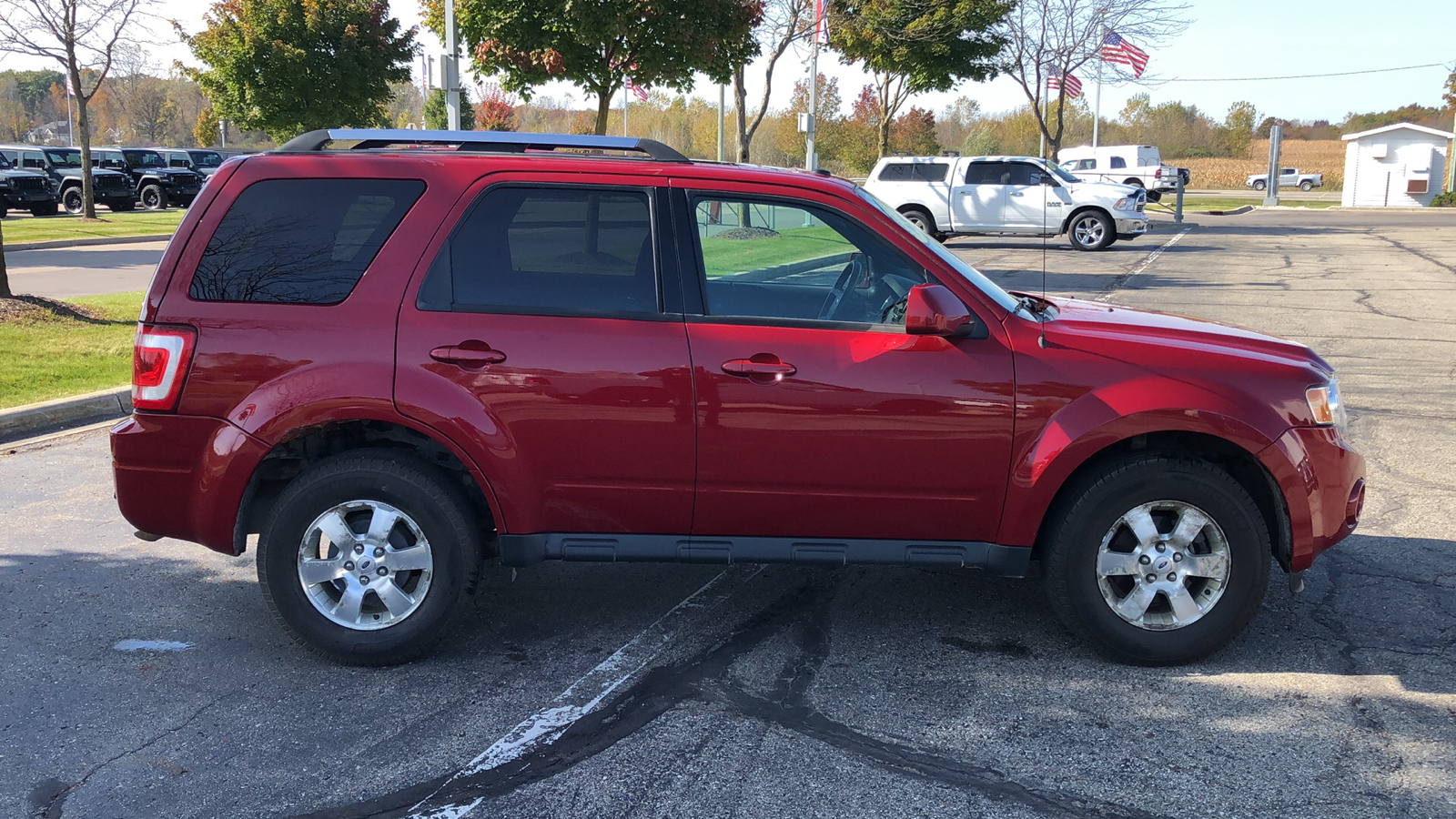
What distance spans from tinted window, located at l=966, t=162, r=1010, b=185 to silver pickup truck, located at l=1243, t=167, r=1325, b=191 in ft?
152

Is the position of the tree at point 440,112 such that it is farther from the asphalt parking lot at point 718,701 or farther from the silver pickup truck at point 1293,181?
the silver pickup truck at point 1293,181

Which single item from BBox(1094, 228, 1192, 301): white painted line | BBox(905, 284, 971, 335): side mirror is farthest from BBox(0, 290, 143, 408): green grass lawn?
BBox(1094, 228, 1192, 301): white painted line

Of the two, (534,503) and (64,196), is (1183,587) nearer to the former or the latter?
(534,503)

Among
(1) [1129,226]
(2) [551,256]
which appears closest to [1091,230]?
(1) [1129,226]

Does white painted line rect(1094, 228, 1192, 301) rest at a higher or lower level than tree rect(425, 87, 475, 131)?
lower

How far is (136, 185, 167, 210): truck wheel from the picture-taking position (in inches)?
1464

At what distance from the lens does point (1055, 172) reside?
24.8 metres

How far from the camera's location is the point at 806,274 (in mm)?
4438

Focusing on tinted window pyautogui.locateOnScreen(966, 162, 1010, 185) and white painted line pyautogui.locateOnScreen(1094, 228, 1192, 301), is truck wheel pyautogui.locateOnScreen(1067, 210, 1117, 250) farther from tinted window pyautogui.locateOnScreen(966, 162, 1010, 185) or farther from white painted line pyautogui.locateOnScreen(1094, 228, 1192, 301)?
tinted window pyautogui.locateOnScreen(966, 162, 1010, 185)

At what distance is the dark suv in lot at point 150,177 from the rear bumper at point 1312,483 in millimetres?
38615

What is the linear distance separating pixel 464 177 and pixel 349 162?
44 centimetres

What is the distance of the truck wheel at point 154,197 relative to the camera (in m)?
37.2

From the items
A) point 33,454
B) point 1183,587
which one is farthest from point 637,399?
point 33,454

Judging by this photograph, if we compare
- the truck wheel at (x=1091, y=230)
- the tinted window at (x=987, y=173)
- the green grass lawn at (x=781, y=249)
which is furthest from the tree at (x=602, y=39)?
the green grass lawn at (x=781, y=249)
